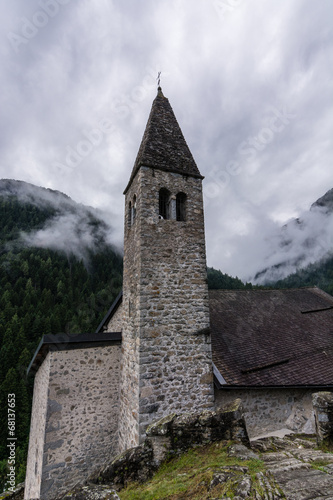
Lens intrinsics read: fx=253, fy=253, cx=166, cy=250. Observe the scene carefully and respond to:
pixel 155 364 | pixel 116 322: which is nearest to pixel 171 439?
pixel 155 364

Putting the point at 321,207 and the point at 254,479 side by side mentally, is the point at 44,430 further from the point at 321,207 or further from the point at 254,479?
the point at 321,207

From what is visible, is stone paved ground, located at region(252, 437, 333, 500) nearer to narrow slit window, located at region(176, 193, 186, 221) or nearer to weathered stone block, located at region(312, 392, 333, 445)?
weathered stone block, located at region(312, 392, 333, 445)

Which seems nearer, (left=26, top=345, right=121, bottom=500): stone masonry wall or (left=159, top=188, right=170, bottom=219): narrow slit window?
(left=26, top=345, right=121, bottom=500): stone masonry wall

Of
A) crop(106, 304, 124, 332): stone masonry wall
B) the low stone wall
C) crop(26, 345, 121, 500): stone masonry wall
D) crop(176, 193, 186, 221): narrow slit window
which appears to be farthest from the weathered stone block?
crop(106, 304, 124, 332): stone masonry wall

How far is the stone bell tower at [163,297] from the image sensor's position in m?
6.95

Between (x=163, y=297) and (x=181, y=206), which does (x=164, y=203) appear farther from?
(x=163, y=297)

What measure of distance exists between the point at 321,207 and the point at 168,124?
110 m

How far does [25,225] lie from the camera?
8319cm

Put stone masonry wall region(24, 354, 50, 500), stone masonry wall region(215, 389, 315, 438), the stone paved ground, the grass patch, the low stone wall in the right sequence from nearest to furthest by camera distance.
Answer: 1. the stone paved ground
2. the grass patch
3. the low stone wall
4. stone masonry wall region(24, 354, 50, 500)
5. stone masonry wall region(215, 389, 315, 438)

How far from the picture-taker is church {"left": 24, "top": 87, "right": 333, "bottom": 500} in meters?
7.13

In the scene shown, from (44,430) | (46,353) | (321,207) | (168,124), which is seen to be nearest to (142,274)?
(46,353)

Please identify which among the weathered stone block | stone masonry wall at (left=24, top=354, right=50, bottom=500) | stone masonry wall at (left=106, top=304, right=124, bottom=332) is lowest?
stone masonry wall at (left=24, top=354, right=50, bottom=500)

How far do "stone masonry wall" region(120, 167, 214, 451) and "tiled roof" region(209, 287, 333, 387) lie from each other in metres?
1.59

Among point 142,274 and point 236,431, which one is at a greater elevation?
point 142,274
